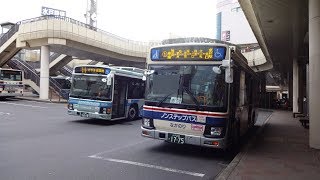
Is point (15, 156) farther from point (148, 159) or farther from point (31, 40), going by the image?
point (31, 40)

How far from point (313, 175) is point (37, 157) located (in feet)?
20.6

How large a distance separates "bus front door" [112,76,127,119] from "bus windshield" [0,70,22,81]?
57.3 ft

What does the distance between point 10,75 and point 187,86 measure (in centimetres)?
2537

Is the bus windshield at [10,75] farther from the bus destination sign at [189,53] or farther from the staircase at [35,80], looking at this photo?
the bus destination sign at [189,53]

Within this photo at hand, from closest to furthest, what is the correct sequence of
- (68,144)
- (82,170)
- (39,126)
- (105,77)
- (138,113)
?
(82,170) → (68,144) → (39,126) → (105,77) → (138,113)

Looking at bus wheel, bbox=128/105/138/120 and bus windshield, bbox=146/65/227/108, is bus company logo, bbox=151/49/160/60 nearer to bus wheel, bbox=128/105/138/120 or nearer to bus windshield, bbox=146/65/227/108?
bus windshield, bbox=146/65/227/108

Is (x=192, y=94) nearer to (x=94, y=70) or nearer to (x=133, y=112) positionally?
(x=94, y=70)

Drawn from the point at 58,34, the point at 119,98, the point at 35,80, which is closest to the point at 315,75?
the point at 119,98

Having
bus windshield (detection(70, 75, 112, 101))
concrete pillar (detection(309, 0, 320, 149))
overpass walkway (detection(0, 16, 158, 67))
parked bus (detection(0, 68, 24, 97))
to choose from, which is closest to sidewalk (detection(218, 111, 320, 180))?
concrete pillar (detection(309, 0, 320, 149))

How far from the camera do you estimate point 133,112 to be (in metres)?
18.0

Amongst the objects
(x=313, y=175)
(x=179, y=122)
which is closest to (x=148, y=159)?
(x=179, y=122)

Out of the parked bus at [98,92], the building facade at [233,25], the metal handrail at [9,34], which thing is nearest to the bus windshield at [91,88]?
the parked bus at [98,92]

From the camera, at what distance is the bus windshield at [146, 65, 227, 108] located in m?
8.88

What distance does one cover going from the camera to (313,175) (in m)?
7.17
